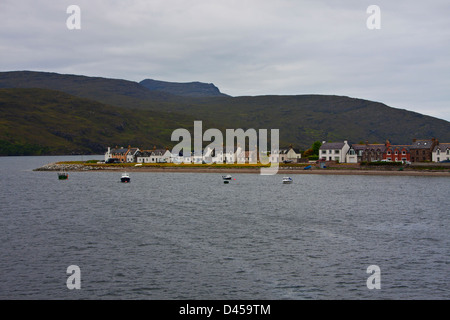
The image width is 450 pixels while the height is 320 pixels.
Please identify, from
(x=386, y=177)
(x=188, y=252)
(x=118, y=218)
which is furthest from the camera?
(x=386, y=177)

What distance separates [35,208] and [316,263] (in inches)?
2180

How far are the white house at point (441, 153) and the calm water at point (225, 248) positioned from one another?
87.3m

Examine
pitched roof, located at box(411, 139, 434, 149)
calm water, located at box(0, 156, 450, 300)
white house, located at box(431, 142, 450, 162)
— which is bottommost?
calm water, located at box(0, 156, 450, 300)

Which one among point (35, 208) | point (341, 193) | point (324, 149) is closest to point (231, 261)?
point (35, 208)

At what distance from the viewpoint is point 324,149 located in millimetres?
182875

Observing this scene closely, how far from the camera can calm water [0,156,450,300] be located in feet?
113

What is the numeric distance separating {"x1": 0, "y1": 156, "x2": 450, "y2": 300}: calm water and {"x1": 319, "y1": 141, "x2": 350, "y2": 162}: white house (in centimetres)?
9348

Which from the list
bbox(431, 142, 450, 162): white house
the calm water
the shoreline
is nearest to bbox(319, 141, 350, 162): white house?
the shoreline

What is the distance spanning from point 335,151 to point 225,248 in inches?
5545

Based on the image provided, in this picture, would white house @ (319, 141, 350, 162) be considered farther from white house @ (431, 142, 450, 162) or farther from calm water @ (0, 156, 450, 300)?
calm water @ (0, 156, 450, 300)

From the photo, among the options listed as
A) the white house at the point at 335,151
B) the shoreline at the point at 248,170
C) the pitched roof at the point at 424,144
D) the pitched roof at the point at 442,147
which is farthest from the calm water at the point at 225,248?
the white house at the point at 335,151

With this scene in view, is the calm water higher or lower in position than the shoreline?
lower

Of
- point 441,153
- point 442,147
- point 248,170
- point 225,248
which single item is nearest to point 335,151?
point 248,170

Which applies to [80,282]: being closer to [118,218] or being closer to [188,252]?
[188,252]
